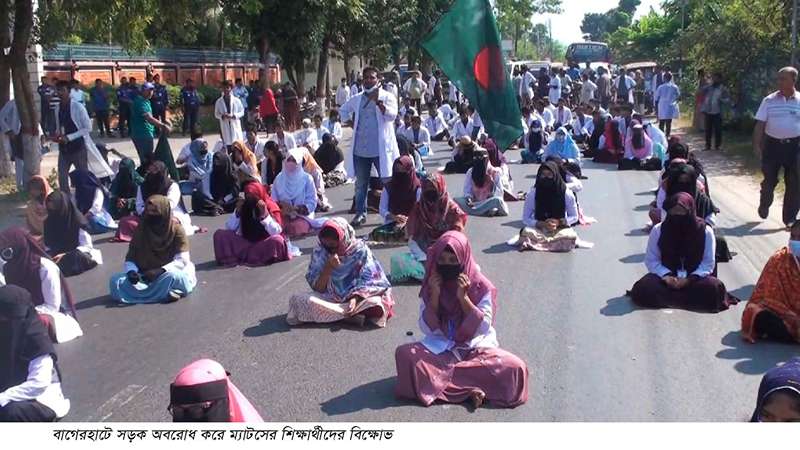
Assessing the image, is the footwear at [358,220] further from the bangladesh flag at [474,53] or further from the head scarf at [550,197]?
the bangladesh flag at [474,53]

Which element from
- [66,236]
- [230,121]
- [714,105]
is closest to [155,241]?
[66,236]

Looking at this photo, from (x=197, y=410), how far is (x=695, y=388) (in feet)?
10.4

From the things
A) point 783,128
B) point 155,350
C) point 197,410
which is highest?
point 783,128

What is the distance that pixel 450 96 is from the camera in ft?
105

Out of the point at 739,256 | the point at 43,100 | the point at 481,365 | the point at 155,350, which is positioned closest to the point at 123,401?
the point at 155,350

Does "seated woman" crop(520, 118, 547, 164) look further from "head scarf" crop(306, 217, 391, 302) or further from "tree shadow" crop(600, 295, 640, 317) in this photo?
"head scarf" crop(306, 217, 391, 302)

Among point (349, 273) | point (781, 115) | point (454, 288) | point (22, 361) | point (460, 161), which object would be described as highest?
point (781, 115)

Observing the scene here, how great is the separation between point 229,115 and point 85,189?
671 cm

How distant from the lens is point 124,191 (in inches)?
481

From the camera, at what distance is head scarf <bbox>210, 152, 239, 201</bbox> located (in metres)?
12.9

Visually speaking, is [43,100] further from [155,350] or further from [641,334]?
[641,334]

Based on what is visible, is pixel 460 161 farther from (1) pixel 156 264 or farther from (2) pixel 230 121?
(1) pixel 156 264

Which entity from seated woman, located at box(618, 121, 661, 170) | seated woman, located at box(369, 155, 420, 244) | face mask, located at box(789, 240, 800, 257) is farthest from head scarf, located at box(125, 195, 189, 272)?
seated woman, located at box(618, 121, 661, 170)

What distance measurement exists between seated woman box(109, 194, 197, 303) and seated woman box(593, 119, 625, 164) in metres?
11.4
